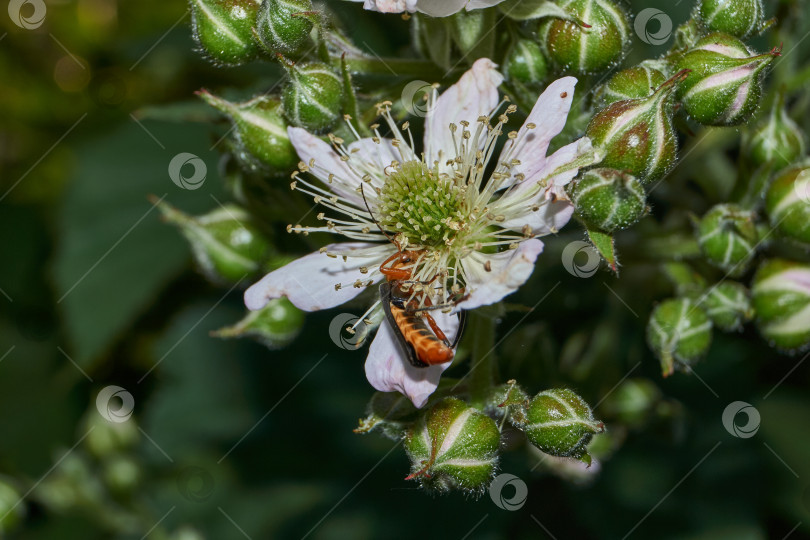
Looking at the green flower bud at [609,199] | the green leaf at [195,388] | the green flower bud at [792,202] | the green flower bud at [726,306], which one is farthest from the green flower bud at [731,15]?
the green leaf at [195,388]

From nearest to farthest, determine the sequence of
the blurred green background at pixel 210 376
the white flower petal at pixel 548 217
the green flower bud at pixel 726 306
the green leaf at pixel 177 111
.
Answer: the white flower petal at pixel 548 217, the green flower bud at pixel 726 306, the blurred green background at pixel 210 376, the green leaf at pixel 177 111

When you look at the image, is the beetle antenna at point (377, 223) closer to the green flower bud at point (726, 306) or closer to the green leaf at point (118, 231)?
the green flower bud at point (726, 306)

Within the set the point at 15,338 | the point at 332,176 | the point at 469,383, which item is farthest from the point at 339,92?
the point at 15,338

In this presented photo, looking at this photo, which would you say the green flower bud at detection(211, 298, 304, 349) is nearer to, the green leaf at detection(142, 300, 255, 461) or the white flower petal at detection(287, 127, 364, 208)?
the white flower petal at detection(287, 127, 364, 208)

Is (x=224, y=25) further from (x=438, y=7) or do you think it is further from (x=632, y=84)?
(x=632, y=84)

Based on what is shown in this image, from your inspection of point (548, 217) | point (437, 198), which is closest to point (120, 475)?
point (437, 198)

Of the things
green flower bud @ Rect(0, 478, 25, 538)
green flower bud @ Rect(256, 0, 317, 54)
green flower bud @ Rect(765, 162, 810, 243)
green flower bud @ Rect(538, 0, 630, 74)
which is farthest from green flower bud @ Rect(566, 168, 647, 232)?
green flower bud @ Rect(0, 478, 25, 538)
